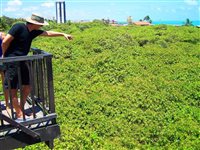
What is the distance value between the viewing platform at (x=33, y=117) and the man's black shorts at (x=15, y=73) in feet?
0.24

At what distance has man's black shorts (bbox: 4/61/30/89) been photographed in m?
3.95

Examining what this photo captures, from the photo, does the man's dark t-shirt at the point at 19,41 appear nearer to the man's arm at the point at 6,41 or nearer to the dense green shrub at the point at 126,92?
the man's arm at the point at 6,41

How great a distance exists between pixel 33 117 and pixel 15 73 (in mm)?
633

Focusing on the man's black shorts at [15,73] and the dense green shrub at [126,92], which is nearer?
the man's black shorts at [15,73]

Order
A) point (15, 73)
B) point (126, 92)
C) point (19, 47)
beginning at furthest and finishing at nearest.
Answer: point (126, 92)
point (19, 47)
point (15, 73)

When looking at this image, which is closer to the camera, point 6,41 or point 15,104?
point 6,41

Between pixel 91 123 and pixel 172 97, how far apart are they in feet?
11.2

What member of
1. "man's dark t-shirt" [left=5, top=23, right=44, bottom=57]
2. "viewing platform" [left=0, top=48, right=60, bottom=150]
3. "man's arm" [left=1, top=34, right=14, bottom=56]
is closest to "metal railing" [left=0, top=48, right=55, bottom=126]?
"viewing platform" [left=0, top=48, right=60, bottom=150]

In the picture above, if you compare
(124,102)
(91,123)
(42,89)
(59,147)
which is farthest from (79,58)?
(42,89)

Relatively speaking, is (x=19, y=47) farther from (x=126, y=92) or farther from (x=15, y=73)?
(x=126, y=92)

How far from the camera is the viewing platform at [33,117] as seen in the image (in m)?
3.85

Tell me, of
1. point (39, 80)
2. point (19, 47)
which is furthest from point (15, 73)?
point (39, 80)

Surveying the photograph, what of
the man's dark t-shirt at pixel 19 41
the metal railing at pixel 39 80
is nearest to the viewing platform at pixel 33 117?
the metal railing at pixel 39 80

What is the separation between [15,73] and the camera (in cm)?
407
